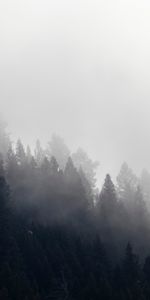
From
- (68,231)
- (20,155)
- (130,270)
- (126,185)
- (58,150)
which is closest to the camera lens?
(130,270)

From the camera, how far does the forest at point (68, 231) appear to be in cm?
8669

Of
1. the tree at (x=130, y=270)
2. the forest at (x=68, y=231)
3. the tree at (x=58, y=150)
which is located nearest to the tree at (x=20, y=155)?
the forest at (x=68, y=231)

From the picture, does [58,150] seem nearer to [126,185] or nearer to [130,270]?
[126,185]

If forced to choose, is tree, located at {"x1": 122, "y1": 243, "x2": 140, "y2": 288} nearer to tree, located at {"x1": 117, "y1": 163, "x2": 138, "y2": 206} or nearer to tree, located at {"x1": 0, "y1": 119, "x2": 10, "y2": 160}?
tree, located at {"x1": 117, "y1": 163, "x2": 138, "y2": 206}

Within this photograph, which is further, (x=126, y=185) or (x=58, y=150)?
(x=58, y=150)

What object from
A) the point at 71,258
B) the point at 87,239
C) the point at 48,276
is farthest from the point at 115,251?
the point at 48,276

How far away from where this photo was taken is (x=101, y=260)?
10025 cm

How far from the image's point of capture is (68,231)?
10675 centimetres

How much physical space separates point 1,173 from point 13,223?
524 inches

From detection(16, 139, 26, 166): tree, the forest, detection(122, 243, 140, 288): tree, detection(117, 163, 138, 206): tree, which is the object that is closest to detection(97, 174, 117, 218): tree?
the forest

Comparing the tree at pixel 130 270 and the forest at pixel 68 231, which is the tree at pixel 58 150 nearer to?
the forest at pixel 68 231

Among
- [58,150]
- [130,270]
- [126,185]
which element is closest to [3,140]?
[58,150]

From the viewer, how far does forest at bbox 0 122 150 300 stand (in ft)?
284

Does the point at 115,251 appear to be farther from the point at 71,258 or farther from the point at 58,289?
the point at 58,289
